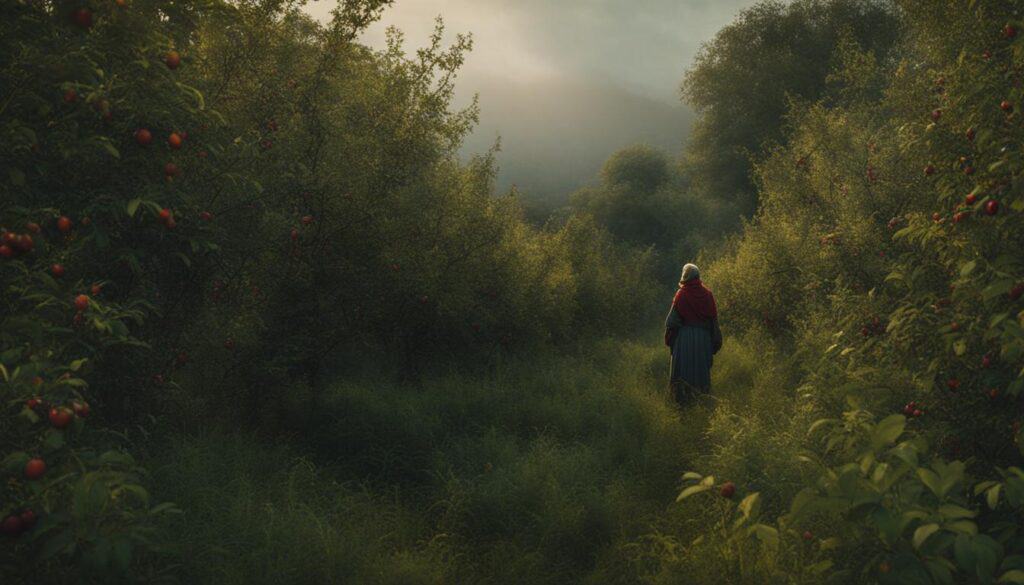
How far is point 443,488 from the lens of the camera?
565 centimetres

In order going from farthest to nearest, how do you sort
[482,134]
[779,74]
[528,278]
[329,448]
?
[482,134], [779,74], [528,278], [329,448]

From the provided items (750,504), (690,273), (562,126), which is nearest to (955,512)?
(750,504)

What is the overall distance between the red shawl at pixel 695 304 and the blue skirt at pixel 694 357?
154 millimetres

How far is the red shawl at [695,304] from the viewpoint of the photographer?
784cm

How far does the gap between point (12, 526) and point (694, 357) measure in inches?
272

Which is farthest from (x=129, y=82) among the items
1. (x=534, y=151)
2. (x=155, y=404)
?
(x=534, y=151)

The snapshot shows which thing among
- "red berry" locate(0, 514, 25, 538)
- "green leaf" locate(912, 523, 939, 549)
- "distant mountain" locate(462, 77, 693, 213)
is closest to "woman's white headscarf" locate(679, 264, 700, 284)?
"green leaf" locate(912, 523, 939, 549)

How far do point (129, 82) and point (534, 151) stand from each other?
14982 cm

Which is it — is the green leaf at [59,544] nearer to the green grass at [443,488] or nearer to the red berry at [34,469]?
the red berry at [34,469]

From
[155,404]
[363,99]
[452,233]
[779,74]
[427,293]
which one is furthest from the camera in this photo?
[779,74]

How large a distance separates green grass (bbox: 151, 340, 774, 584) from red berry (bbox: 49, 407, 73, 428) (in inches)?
48.6

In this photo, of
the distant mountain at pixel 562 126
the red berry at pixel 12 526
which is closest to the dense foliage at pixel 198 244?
the red berry at pixel 12 526

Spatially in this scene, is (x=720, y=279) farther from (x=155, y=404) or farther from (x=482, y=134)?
(x=482, y=134)

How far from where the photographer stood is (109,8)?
3.33m
